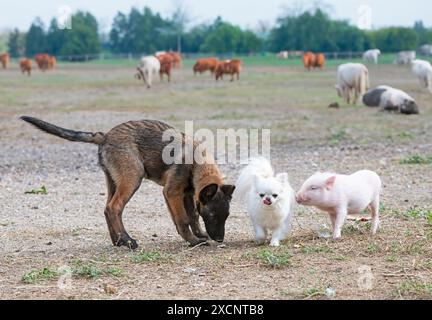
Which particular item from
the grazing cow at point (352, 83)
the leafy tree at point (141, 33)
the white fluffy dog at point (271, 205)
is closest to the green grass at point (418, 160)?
the white fluffy dog at point (271, 205)

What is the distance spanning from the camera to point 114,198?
8.09 meters

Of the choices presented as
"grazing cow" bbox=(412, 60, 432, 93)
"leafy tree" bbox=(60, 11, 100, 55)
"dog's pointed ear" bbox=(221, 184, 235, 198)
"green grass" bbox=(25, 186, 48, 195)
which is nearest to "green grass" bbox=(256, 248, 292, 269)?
"dog's pointed ear" bbox=(221, 184, 235, 198)

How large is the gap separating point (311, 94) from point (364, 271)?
25445 mm

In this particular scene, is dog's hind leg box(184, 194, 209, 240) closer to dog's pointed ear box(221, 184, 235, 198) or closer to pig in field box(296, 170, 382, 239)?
dog's pointed ear box(221, 184, 235, 198)

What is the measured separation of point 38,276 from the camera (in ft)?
22.0

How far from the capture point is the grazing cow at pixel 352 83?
93.8ft

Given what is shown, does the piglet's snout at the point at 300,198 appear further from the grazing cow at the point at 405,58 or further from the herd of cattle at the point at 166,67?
the grazing cow at the point at 405,58

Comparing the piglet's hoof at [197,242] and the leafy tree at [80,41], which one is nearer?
the piglet's hoof at [197,242]

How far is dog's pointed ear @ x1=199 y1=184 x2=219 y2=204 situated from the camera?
7.82 meters

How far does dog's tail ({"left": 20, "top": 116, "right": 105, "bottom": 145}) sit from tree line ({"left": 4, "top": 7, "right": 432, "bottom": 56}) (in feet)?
242

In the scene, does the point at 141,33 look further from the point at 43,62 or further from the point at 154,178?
the point at 154,178

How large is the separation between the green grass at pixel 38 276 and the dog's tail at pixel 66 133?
1691 mm

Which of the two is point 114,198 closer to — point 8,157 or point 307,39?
point 8,157

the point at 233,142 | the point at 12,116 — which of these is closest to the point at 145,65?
the point at 12,116
